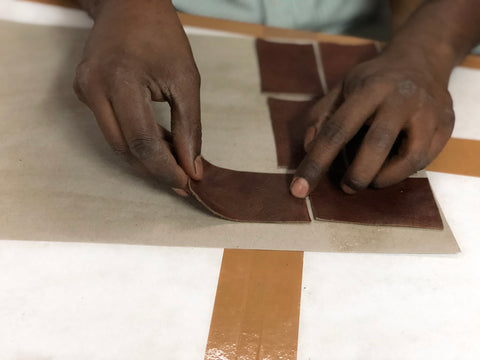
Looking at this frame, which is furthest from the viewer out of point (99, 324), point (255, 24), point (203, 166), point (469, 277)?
point (255, 24)

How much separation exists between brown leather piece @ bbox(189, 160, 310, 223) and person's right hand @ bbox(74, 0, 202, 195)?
36 mm

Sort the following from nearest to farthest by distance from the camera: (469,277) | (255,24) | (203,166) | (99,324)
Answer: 1. (99,324)
2. (469,277)
3. (203,166)
4. (255,24)

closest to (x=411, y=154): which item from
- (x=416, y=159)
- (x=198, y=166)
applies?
(x=416, y=159)

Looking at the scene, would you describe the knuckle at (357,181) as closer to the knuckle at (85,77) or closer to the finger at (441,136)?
the finger at (441,136)

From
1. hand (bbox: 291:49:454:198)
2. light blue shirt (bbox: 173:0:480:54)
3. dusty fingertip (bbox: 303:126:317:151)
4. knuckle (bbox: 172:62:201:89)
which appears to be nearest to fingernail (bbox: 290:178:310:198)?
hand (bbox: 291:49:454:198)

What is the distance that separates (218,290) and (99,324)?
0.55 ft

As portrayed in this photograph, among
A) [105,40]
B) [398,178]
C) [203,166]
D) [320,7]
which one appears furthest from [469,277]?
[320,7]

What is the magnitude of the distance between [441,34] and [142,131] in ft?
2.37

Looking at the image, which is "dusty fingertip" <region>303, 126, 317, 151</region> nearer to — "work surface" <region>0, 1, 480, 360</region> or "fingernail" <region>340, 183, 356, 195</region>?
"fingernail" <region>340, 183, 356, 195</region>

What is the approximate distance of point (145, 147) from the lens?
779 millimetres

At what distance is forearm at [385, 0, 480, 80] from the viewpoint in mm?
1043

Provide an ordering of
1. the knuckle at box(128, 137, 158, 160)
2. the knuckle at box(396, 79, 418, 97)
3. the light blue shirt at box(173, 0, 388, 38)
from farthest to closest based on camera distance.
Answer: the light blue shirt at box(173, 0, 388, 38) → the knuckle at box(396, 79, 418, 97) → the knuckle at box(128, 137, 158, 160)

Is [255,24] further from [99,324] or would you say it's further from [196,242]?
[99,324]

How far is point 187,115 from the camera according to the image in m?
0.82
